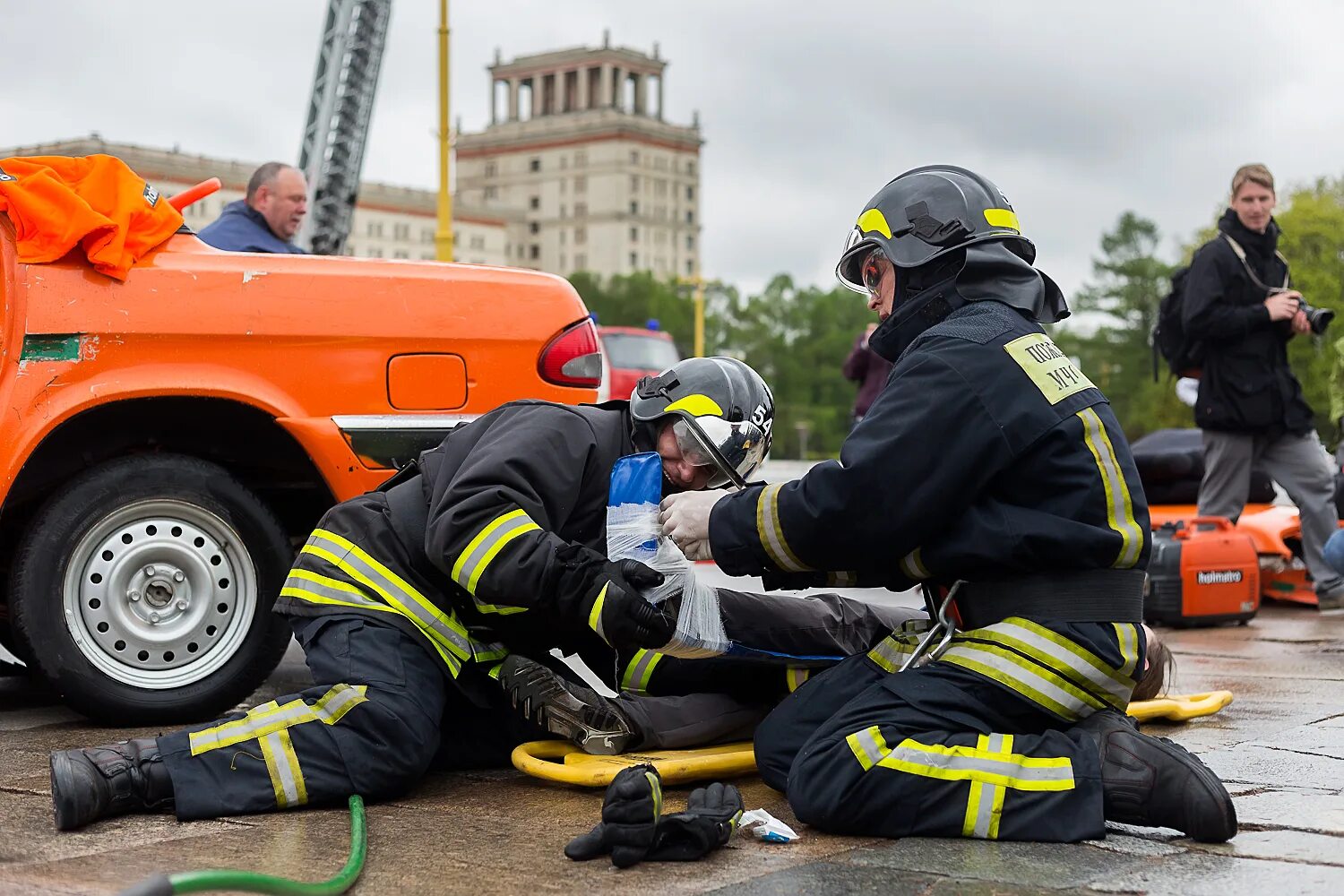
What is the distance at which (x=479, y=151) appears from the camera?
14388cm

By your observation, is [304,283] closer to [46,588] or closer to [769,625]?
[46,588]

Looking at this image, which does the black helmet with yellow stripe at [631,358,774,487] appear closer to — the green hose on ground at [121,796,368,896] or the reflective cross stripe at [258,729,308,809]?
the reflective cross stripe at [258,729,308,809]

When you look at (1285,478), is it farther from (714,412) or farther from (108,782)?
(108,782)

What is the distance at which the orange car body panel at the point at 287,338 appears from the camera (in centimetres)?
493

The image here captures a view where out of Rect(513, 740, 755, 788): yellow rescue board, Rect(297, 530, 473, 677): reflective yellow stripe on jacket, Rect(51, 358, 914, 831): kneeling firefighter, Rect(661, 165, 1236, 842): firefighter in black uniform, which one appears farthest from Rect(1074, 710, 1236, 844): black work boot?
Rect(297, 530, 473, 677): reflective yellow stripe on jacket

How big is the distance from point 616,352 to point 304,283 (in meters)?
20.3

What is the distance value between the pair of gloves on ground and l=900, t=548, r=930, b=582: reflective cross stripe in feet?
2.78

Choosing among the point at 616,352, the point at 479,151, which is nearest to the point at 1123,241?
Answer: the point at 616,352

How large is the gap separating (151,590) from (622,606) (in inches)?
75.3

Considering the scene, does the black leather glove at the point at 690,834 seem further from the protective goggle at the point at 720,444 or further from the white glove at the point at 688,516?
the protective goggle at the point at 720,444

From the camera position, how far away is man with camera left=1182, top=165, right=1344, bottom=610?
27.9 ft

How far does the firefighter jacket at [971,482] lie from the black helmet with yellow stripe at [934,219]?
28 centimetres

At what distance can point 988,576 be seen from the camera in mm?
3986

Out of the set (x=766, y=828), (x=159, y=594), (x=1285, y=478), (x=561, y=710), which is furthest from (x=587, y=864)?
(x=1285, y=478)
